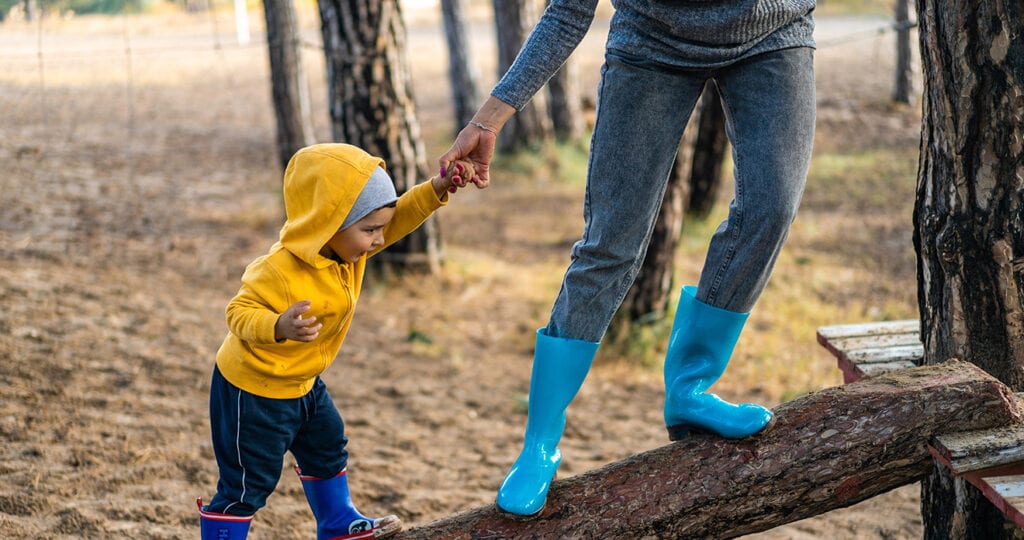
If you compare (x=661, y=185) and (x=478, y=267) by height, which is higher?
(x=661, y=185)

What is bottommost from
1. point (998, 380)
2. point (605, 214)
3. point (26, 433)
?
point (26, 433)

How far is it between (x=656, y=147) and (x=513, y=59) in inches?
293

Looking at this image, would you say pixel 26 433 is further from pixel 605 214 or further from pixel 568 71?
pixel 568 71

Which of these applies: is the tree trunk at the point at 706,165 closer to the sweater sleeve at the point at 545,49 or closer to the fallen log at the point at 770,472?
the fallen log at the point at 770,472

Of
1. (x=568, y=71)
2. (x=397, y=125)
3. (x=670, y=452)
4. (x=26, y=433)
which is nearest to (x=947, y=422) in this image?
(x=670, y=452)

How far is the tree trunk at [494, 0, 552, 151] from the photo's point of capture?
952cm

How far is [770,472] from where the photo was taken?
98.5 inches

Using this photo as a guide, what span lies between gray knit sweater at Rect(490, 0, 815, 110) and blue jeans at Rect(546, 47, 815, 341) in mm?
35

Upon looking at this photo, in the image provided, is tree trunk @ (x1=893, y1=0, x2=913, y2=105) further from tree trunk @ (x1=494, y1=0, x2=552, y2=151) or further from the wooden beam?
the wooden beam

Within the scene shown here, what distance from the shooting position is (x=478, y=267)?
7020mm

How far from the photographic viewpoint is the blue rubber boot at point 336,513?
2.68 meters

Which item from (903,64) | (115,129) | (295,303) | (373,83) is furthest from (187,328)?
(903,64)

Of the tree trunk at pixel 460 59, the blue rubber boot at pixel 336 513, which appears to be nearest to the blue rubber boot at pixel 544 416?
the blue rubber boot at pixel 336 513

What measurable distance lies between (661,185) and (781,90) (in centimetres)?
35
